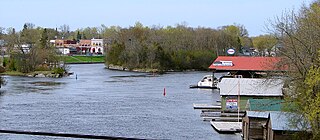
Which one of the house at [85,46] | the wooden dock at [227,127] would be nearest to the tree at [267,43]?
the wooden dock at [227,127]

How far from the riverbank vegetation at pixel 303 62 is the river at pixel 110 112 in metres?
3.77

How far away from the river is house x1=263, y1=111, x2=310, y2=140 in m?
2.48

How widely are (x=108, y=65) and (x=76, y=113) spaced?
156 feet

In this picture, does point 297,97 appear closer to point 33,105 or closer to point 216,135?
point 216,135

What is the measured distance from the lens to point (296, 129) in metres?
12.8

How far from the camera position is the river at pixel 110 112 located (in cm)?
1797

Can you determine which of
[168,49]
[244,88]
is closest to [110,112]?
[244,88]

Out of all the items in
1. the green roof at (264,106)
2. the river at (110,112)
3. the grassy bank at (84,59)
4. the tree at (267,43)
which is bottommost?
the river at (110,112)

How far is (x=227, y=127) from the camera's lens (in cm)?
1831

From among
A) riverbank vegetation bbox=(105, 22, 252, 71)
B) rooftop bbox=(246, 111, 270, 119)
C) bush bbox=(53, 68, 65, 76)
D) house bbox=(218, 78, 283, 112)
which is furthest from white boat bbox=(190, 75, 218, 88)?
riverbank vegetation bbox=(105, 22, 252, 71)

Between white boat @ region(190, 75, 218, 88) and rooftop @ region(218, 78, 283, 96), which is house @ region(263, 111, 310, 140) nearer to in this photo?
rooftop @ region(218, 78, 283, 96)

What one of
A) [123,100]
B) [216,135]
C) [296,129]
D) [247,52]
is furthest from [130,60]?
[296,129]

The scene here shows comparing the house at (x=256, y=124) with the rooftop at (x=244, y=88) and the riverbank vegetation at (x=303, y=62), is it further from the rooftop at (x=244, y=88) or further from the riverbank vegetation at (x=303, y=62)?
the rooftop at (x=244, y=88)

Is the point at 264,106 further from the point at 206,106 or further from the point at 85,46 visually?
the point at 85,46
